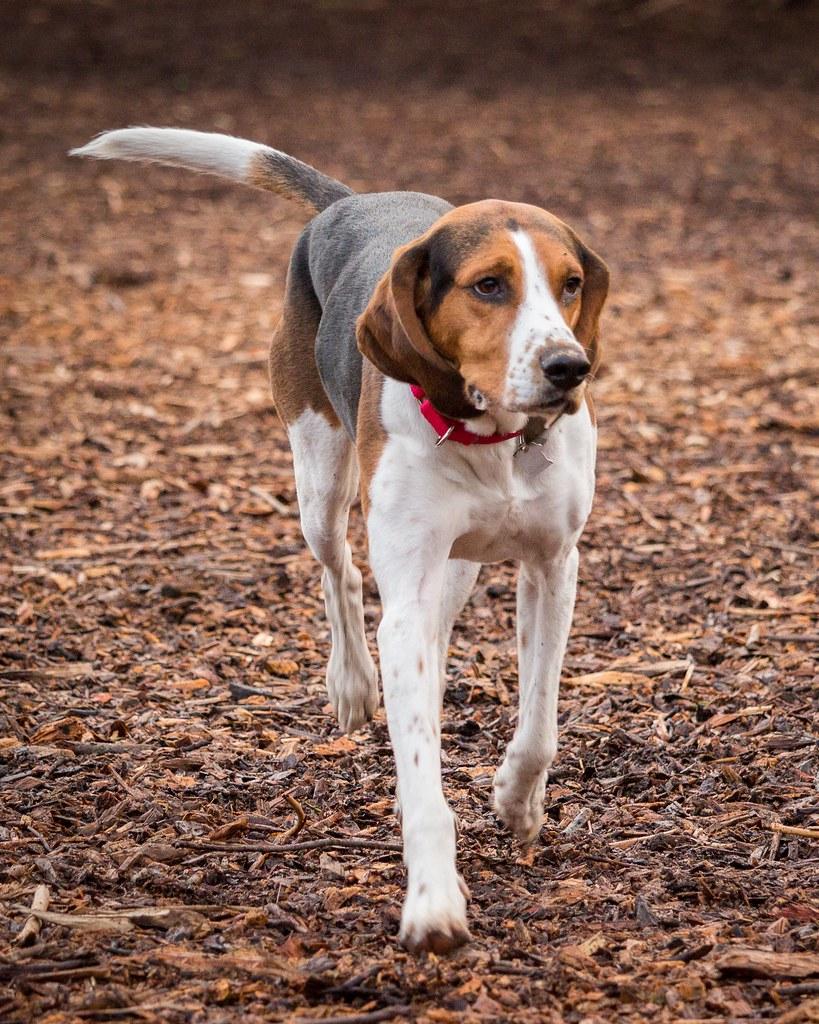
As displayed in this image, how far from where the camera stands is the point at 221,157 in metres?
5.53

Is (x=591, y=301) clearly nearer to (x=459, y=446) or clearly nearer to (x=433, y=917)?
(x=459, y=446)

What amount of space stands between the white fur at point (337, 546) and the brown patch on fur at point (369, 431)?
77 centimetres

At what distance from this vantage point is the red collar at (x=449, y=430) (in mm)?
3965

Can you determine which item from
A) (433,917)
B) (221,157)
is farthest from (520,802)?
(221,157)

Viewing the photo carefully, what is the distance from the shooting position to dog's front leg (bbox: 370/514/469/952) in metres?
3.50

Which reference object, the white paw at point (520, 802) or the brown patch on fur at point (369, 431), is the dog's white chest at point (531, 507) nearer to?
the brown patch on fur at point (369, 431)

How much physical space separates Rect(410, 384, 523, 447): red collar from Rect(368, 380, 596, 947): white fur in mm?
29

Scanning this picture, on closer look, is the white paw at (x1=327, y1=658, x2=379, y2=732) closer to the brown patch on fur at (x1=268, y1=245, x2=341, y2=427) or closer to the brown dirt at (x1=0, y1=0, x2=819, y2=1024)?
the brown dirt at (x1=0, y1=0, x2=819, y2=1024)

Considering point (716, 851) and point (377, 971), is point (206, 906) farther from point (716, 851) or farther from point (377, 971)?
point (716, 851)

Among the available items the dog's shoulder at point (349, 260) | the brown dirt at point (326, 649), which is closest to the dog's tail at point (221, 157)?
the dog's shoulder at point (349, 260)

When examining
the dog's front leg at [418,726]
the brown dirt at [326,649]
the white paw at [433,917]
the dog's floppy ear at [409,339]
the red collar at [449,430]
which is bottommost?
the brown dirt at [326,649]

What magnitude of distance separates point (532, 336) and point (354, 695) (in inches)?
70.7

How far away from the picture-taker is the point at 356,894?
3896mm

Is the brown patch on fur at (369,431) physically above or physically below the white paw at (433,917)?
above
